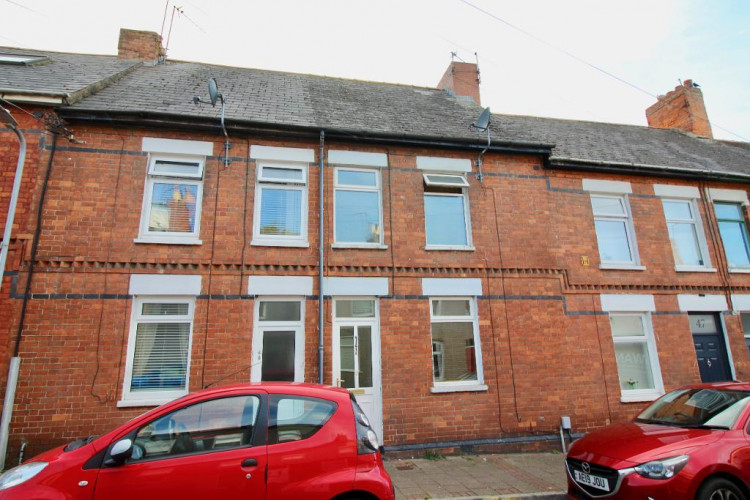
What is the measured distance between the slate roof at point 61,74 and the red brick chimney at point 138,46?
0.38 metres

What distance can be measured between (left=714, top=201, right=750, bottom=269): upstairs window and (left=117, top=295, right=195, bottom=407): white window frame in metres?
12.7

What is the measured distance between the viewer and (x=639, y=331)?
30.0ft

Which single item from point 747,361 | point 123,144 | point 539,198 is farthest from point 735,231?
point 123,144

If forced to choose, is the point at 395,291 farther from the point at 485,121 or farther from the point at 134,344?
the point at 134,344

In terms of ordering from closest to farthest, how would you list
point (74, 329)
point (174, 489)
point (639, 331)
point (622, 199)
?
point (174, 489)
point (74, 329)
point (639, 331)
point (622, 199)

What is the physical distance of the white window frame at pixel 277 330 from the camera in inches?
282

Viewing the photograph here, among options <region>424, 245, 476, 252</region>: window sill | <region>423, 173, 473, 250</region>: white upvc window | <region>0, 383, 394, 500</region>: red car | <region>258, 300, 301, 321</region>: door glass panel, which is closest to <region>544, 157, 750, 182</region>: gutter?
<region>423, 173, 473, 250</region>: white upvc window

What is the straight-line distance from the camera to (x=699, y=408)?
5.14 metres

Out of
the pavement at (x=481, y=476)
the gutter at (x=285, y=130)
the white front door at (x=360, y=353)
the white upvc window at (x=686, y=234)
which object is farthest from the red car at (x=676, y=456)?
the gutter at (x=285, y=130)

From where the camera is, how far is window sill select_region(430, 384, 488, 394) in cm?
754

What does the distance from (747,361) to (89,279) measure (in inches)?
552

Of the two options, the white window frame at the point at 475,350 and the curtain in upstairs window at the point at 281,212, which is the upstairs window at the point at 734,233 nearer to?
the white window frame at the point at 475,350

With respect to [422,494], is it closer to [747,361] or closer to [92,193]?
[92,193]

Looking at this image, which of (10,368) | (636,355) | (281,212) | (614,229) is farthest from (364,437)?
(614,229)
